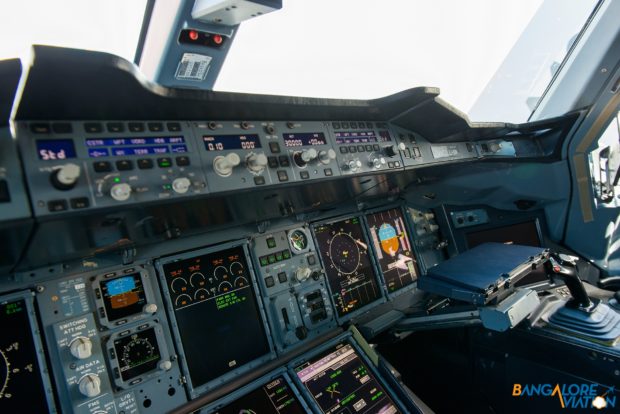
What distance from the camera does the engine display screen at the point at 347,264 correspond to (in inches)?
105

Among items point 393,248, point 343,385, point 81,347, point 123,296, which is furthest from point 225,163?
point 393,248

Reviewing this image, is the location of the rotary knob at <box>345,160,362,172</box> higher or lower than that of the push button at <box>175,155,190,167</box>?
lower

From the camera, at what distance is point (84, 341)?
5.58 ft

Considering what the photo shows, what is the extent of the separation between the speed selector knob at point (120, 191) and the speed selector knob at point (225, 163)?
0.37 metres

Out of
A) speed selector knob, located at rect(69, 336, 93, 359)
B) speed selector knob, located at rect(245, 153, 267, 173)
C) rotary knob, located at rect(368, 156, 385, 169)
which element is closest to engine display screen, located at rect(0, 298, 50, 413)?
speed selector knob, located at rect(69, 336, 93, 359)

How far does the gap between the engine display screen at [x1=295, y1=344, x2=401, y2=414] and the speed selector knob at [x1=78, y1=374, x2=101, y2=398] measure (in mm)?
964

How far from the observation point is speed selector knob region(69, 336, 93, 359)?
1660 mm

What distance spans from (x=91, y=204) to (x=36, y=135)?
268 mm

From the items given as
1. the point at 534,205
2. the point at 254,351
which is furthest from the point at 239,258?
the point at 534,205

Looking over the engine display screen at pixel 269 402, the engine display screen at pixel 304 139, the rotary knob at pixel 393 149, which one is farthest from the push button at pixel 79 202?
the rotary knob at pixel 393 149

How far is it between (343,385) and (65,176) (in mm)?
1709

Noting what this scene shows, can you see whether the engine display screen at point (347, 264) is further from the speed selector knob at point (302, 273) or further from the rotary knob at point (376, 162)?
the rotary knob at point (376, 162)

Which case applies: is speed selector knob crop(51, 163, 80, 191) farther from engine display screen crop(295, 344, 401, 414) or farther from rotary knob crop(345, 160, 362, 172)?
engine display screen crop(295, 344, 401, 414)

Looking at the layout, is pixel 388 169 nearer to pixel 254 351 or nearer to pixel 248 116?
pixel 248 116
